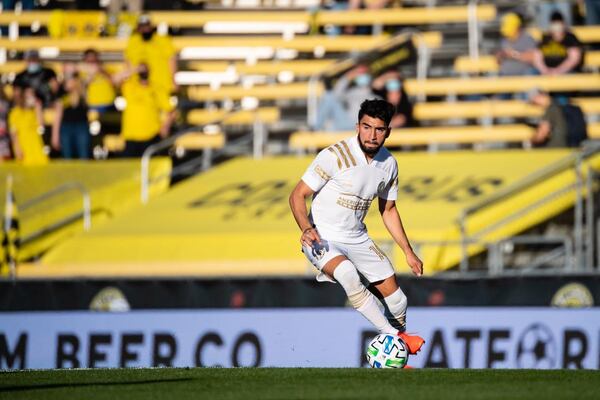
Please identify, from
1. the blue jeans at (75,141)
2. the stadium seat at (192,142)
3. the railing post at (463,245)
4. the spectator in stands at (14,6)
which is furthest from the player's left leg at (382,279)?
the spectator in stands at (14,6)

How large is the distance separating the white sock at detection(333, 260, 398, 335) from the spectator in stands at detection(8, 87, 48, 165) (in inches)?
461

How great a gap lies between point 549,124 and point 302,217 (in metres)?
9.59

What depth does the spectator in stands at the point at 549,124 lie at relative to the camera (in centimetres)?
1998

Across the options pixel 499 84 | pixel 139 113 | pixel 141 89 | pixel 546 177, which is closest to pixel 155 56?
pixel 141 89

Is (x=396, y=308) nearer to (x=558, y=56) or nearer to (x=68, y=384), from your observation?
(x=68, y=384)

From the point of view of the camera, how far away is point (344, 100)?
21.2m

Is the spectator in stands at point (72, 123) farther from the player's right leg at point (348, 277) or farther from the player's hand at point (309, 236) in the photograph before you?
the player's hand at point (309, 236)

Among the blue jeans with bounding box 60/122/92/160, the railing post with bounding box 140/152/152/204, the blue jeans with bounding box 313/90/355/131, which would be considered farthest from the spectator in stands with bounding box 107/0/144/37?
the blue jeans with bounding box 313/90/355/131

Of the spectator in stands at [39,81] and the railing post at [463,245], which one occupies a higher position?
the spectator in stands at [39,81]

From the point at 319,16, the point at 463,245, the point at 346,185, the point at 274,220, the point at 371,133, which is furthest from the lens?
the point at 319,16

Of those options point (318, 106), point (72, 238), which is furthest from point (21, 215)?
point (318, 106)

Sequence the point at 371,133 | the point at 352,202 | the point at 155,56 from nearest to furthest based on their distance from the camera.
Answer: the point at 371,133
the point at 352,202
the point at 155,56

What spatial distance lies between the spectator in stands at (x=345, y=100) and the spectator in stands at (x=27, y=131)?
163 inches

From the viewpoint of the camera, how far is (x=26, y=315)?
16.9m
